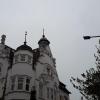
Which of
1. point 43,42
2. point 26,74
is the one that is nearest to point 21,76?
point 26,74

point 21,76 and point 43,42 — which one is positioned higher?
point 43,42

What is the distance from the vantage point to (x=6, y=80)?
3509 cm

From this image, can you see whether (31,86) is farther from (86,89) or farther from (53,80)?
(86,89)

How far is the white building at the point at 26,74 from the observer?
33281 millimetres

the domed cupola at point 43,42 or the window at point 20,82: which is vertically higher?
the domed cupola at point 43,42

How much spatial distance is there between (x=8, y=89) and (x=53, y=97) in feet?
27.4

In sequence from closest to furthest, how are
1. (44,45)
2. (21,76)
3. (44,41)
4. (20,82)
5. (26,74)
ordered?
1. (20,82)
2. (21,76)
3. (26,74)
4. (44,45)
5. (44,41)

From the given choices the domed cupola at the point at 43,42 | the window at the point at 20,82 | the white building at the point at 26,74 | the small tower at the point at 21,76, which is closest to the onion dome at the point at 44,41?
the domed cupola at the point at 43,42

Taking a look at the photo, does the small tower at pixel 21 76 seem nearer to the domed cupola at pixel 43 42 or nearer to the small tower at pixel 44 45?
the small tower at pixel 44 45

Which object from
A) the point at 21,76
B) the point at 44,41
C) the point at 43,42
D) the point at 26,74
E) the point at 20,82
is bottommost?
the point at 20,82

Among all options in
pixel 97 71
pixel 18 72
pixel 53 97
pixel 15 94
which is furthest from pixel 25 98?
pixel 97 71

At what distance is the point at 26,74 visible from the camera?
34.4 metres

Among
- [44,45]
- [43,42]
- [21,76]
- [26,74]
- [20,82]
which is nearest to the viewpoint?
[20,82]

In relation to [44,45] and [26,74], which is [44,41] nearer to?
[44,45]
